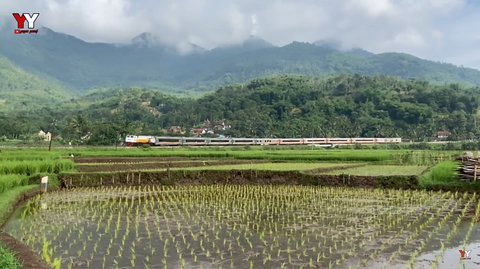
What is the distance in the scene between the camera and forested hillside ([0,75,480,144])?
99.5 m

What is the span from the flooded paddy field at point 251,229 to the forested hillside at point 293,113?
197ft

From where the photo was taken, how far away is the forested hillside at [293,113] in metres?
99.5

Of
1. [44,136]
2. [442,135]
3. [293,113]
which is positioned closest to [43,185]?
[44,136]

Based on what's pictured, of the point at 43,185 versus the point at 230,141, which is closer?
the point at 43,185

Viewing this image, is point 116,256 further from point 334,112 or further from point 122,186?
point 334,112

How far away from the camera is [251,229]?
44.7 feet

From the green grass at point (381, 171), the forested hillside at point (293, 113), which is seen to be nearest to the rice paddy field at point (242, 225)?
the green grass at point (381, 171)

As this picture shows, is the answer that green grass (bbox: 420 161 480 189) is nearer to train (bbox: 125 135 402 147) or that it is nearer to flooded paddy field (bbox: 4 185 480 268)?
flooded paddy field (bbox: 4 185 480 268)

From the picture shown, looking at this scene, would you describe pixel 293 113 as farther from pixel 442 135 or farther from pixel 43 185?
pixel 43 185

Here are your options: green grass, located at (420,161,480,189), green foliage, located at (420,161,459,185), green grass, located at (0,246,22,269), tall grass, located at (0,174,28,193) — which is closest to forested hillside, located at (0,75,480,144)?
tall grass, located at (0,174,28,193)

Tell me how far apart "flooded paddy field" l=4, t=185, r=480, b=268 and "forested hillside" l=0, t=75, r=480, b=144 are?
60146mm

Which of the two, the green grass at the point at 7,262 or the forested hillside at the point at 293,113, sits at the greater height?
the forested hillside at the point at 293,113

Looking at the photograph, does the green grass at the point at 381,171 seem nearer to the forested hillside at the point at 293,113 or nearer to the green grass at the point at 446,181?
the green grass at the point at 446,181

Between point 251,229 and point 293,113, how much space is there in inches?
4343
